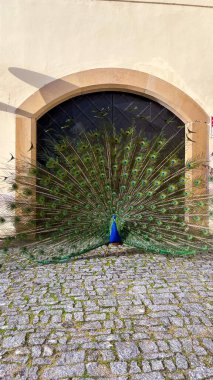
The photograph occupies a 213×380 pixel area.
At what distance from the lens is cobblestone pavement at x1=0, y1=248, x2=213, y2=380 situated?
7.17 ft

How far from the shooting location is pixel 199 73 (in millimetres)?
5980

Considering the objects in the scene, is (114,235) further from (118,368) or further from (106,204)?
(118,368)

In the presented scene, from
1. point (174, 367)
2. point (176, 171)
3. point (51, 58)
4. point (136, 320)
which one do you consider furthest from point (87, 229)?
point (51, 58)

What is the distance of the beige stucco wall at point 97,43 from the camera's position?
5.67 metres

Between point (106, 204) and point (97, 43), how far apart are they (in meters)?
2.82

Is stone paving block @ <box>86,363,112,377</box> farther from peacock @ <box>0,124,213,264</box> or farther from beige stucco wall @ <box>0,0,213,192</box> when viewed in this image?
beige stucco wall @ <box>0,0,213,192</box>

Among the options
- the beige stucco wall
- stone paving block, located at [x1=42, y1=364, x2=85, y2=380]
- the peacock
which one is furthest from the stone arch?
stone paving block, located at [x1=42, y1=364, x2=85, y2=380]

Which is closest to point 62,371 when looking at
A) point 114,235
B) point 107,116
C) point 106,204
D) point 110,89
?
point 114,235

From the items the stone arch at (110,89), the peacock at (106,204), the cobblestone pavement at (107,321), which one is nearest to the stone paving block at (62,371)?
the cobblestone pavement at (107,321)

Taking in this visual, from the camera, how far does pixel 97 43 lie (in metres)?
5.79

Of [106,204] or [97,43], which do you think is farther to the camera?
[97,43]

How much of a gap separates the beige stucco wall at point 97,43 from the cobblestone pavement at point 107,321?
267 centimetres

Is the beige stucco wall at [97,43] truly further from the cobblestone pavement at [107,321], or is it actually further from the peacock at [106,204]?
the cobblestone pavement at [107,321]

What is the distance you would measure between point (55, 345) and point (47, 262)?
186cm
